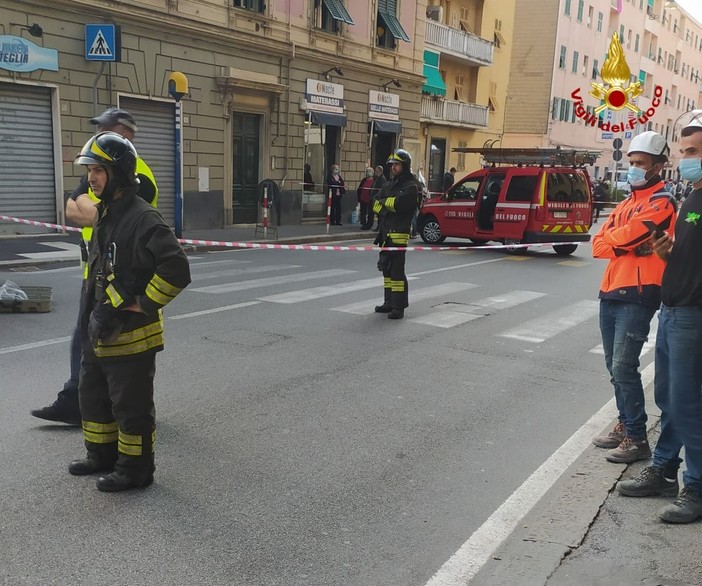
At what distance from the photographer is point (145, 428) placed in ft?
12.6

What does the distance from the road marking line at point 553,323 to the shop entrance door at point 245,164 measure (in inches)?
508

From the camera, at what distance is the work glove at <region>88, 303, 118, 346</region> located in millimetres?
3670

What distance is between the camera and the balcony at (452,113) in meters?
32.4

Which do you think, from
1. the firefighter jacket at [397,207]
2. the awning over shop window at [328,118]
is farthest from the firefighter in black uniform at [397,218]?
the awning over shop window at [328,118]

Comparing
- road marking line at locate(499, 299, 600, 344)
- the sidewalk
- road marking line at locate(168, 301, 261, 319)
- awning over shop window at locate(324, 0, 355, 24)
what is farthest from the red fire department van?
awning over shop window at locate(324, 0, 355, 24)

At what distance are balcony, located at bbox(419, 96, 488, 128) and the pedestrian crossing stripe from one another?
16858mm

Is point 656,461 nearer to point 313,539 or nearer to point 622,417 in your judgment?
point 622,417

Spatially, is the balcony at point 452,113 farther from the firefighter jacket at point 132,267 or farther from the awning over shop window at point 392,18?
the firefighter jacket at point 132,267

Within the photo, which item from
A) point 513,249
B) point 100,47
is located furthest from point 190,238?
point 513,249

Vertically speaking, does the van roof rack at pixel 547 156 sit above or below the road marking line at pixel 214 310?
above

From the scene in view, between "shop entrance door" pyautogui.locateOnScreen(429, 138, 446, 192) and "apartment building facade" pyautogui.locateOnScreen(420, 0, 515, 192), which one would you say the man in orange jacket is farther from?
"shop entrance door" pyautogui.locateOnScreen(429, 138, 446, 192)

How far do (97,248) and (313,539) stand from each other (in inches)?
71.9

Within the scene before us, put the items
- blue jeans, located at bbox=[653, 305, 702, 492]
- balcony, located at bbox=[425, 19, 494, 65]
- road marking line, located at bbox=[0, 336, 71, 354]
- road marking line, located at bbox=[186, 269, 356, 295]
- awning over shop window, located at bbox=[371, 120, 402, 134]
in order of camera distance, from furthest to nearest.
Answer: balcony, located at bbox=[425, 19, 494, 65], awning over shop window, located at bbox=[371, 120, 402, 134], road marking line, located at bbox=[186, 269, 356, 295], road marking line, located at bbox=[0, 336, 71, 354], blue jeans, located at bbox=[653, 305, 702, 492]

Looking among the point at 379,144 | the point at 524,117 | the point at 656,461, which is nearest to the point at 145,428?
the point at 656,461
